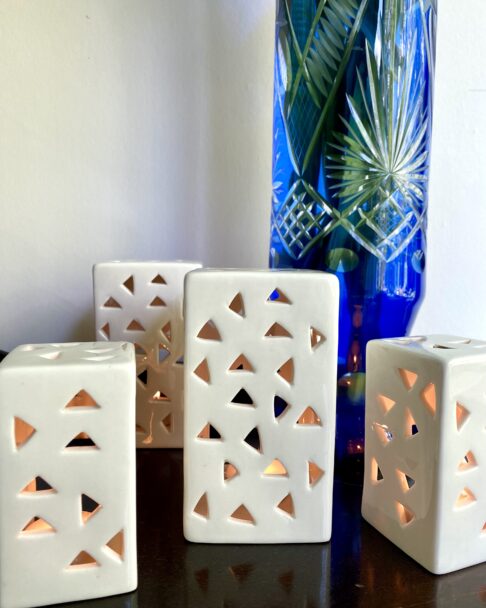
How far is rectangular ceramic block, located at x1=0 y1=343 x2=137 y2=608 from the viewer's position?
0.34 meters

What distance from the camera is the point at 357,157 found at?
1.61ft

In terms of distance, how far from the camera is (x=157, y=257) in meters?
0.70

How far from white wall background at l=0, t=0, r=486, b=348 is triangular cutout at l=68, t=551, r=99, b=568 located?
0.36 m

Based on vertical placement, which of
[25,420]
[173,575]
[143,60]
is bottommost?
[173,575]

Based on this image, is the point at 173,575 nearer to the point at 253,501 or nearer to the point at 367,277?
the point at 253,501

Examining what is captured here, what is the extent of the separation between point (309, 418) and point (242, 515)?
0.09 m

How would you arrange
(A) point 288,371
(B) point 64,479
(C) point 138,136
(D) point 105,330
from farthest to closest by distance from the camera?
(C) point 138,136 < (D) point 105,330 < (A) point 288,371 < (B) point 64,479

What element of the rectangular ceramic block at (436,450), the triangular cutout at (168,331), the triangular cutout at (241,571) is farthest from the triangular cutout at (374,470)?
the triangular cutout at (168,331)

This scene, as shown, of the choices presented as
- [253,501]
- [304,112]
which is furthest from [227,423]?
[304,112]

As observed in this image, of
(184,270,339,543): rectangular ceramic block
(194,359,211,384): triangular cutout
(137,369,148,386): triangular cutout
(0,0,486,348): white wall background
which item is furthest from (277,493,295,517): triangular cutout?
(0,0,486,348): white wall background

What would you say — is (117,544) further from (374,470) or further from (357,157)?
(357,157)

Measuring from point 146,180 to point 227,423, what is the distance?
1.25ft

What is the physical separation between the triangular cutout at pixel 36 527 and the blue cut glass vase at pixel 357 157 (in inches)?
11.0

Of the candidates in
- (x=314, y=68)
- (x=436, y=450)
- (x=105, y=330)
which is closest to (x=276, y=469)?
(x=436, y=450)
